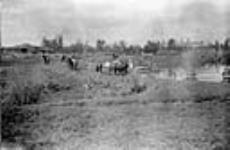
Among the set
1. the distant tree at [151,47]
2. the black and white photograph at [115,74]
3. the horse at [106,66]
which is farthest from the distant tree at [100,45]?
the distant tree at [151,47]

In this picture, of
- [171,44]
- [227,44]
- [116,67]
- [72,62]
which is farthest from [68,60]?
[227,44]

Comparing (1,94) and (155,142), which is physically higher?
(1,94)

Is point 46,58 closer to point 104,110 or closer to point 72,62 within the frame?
point 72,62

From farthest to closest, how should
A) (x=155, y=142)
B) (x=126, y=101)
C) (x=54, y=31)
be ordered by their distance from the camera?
(x=54, y=31)
(x=126, y=101)
(x=155, y=142)

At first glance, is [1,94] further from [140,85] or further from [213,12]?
[213,12]

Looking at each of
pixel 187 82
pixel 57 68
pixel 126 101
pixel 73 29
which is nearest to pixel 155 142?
pixel 126 101


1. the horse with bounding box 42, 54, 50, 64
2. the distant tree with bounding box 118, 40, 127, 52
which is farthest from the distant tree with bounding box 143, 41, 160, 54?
the horse with bounding box 42, 54, 50, 64

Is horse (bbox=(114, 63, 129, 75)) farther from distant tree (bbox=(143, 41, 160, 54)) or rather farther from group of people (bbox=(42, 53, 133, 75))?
distant tree (bbox=(143, 41, 160, 54))
